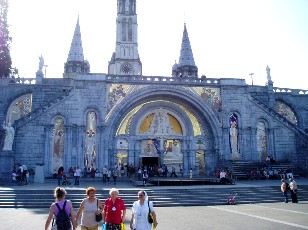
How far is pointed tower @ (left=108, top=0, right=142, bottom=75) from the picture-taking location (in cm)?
5706

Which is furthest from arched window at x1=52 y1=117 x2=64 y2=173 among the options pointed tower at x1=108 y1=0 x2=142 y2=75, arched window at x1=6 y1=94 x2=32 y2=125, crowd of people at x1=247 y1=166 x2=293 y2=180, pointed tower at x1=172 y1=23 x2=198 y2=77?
pointed tower at x1=108 y1=0 x2=142 y2=75

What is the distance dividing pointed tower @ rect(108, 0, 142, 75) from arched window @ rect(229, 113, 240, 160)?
1159 inches

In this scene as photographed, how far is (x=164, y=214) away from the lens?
42.7ft

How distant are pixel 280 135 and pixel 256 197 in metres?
15.3

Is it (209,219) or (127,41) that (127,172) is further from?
(127,41)

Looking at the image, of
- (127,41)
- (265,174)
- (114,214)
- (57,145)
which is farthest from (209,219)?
(127,41)

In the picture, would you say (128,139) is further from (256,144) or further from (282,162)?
(282,162)

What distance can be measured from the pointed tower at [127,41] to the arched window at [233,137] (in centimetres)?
2943

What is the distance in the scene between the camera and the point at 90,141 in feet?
91.8

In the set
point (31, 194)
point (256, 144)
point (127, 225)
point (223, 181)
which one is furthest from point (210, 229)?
point (256, 144)

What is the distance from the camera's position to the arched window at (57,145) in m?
27.2

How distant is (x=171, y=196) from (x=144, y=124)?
46.4 feet

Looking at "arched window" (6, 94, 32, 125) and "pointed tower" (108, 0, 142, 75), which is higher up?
"pointed tower" (108, 0, 142, 75)

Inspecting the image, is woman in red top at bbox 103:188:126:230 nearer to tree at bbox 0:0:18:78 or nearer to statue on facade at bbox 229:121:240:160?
tree at bbox 0:0:18:78
